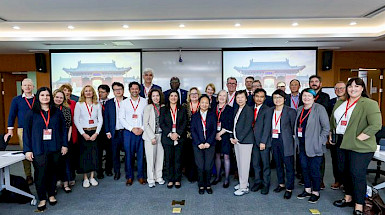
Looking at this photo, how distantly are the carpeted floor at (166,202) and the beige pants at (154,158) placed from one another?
0.20 metres

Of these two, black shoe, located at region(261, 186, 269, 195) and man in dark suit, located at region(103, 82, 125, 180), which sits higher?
man in dark suit, located at region(103, 82, 125, 180)

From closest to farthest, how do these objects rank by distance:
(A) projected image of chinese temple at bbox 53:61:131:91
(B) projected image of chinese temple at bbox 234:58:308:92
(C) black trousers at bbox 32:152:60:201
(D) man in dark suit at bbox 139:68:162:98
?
(C) black trousers at bbox 32:152:60:201, (D) man in dark suit at bbox 139:68:162:98, (B) projected image of chinese temple at bbox 234:58:308:92, (A) projected image of chinese temple at bbox 53:61:131:91

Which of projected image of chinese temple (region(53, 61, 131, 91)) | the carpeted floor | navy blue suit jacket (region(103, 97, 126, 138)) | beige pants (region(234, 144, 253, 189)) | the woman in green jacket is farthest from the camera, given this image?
projected image of chinese temple (region(53, 61, 131, 91))

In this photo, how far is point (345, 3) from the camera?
13.4 ft

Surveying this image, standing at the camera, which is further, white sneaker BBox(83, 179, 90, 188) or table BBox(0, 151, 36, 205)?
white sneaker BBox(83, 179, 90, 188)

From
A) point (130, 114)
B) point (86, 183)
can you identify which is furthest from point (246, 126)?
point (86, 183)

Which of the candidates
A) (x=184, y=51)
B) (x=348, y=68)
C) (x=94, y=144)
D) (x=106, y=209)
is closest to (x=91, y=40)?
(x=184, y=51)

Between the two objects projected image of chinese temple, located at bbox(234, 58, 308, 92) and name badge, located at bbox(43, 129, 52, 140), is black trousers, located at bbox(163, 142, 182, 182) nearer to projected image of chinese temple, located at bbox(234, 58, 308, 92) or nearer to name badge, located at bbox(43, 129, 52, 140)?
name badge, located at bbox(43, 129, 52, 140)

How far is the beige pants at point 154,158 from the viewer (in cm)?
399

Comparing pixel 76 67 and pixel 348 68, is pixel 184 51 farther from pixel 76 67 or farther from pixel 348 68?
pixel 348 68

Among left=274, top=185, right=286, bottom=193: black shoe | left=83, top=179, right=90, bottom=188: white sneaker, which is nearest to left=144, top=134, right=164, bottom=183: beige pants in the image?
left=83, top=179, right=90, bottom=188: white sneaker

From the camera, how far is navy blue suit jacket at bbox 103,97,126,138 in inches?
168

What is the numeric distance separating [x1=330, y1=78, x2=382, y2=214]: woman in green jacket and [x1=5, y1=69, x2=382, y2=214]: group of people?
0.01 metres

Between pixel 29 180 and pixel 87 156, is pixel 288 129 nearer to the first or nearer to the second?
pixel 87 156
